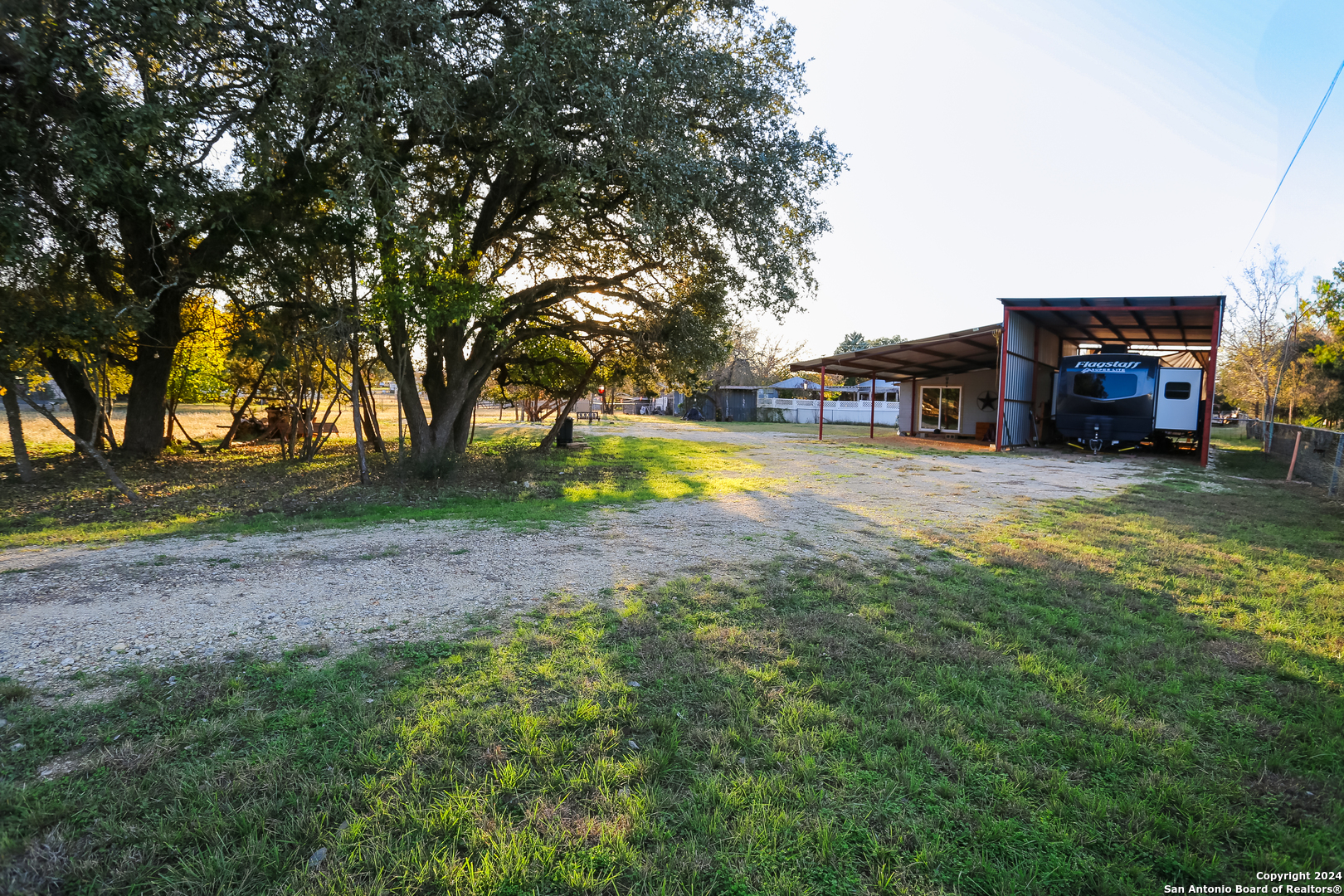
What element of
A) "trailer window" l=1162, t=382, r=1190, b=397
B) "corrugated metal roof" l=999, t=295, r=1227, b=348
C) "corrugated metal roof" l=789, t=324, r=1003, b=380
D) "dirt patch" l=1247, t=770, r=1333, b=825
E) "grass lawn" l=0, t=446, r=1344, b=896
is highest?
"corrugated metal roof" l=999, t=295, r=1227, b=348

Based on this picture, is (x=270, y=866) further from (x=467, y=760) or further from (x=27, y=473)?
(x=27, y=473)

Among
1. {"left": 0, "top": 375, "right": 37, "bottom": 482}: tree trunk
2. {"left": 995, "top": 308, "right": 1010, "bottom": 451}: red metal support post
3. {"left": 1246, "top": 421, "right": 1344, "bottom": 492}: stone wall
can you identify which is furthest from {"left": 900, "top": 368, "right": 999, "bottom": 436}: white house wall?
{"left": 0, "top": 375, "right": 37, "bottom": 482}: tree trunk

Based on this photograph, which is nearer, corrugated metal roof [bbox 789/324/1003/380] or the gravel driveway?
the gravel driveway

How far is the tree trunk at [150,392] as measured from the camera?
1221cm

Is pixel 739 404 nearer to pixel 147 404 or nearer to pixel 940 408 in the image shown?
pixel 940 408

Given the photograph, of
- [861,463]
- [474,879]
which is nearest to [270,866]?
[474,879]

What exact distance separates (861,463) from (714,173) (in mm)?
8072

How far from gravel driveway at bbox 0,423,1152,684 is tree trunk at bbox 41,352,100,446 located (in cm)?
842

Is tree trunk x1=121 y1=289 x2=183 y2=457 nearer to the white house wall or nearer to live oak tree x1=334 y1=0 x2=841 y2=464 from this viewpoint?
live oak tree x1=334 y1=0 x2=841 y2=464

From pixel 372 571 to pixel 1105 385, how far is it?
20.2 meters

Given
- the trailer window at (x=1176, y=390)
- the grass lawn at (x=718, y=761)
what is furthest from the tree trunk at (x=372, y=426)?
the trailer window at (x=1176, y=390)

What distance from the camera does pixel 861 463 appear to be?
14.5m

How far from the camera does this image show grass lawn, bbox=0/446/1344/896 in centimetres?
196

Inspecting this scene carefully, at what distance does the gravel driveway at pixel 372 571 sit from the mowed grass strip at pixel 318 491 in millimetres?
689
